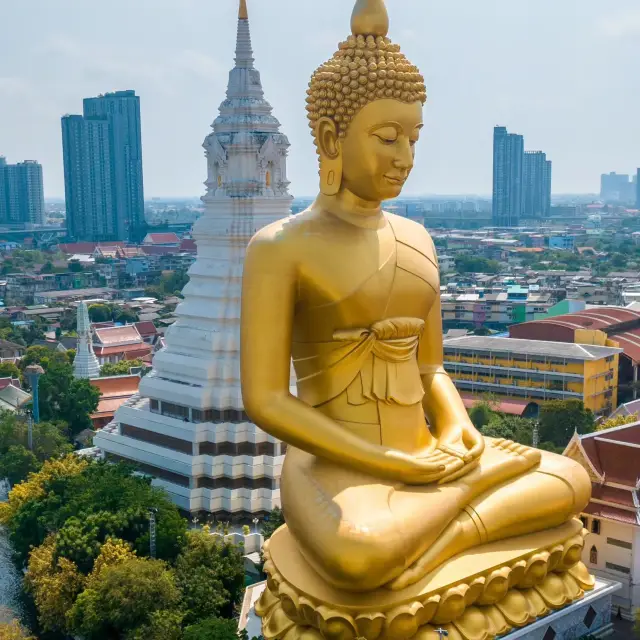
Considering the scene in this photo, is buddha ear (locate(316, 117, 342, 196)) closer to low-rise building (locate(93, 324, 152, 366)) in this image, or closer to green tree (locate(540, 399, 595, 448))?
green tree (locate(540, 399, 595, 448))

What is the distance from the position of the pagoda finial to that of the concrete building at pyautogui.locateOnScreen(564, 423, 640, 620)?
996 cm

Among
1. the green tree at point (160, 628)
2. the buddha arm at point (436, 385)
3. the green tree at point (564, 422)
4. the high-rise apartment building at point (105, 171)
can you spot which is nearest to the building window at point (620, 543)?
the green tree at point (160, 628)

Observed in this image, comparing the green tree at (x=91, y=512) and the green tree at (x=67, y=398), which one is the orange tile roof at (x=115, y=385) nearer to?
the green tree at (x=67, y=398)

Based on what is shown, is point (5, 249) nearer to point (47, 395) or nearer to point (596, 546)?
point (47, 395)

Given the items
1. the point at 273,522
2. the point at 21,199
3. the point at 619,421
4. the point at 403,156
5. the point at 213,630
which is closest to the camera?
the point at 403,156

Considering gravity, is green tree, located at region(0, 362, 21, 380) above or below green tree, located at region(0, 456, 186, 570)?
below

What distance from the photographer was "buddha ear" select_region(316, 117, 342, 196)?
681 cm

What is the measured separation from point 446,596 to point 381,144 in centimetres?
303

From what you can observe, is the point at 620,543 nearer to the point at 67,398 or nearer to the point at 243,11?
the point at 243,11

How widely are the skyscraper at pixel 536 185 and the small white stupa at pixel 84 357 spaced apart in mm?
118663

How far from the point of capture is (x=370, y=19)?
22.5 ft

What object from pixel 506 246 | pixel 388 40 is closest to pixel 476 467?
pixel 388 40

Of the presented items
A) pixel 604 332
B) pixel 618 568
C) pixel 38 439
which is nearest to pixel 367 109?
pixel 618 568

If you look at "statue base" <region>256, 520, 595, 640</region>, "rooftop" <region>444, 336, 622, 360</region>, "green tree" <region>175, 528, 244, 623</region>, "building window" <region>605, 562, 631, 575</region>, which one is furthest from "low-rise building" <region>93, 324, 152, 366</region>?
"statue base" <region>256, 520, 595, 640</region>
